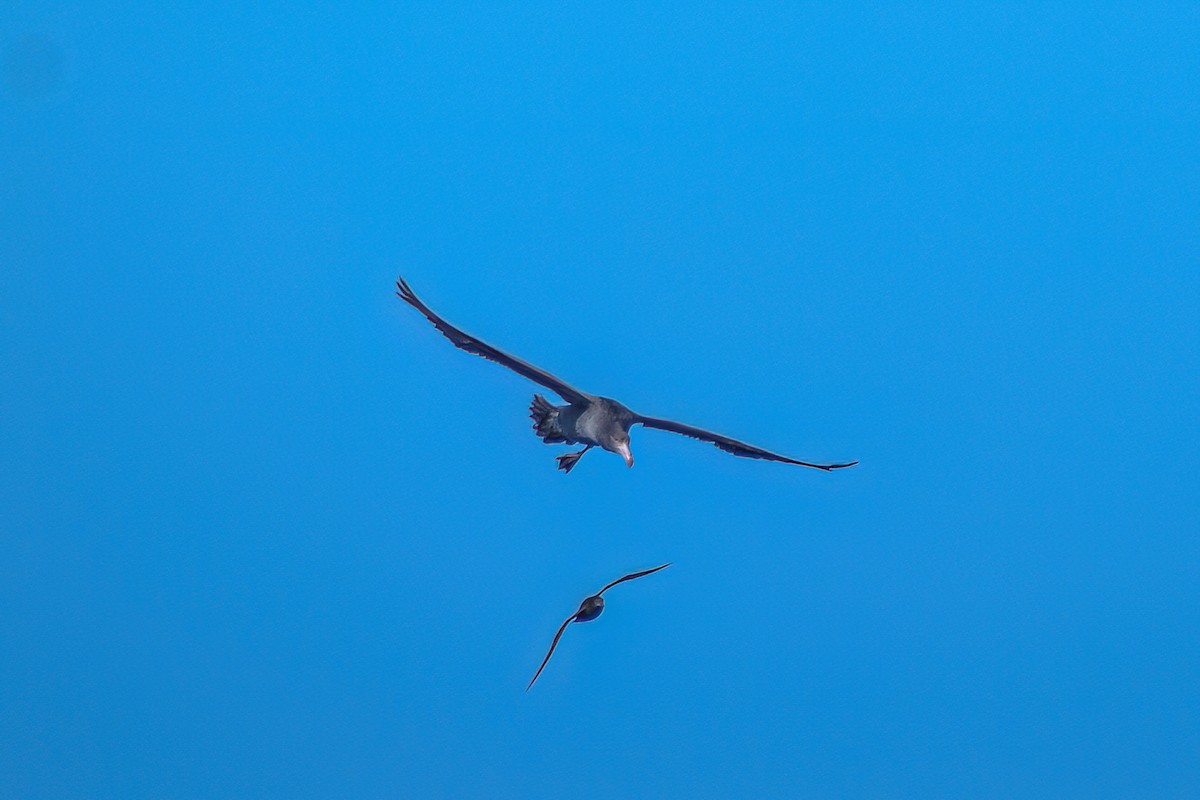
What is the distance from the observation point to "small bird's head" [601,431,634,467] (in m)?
10.3

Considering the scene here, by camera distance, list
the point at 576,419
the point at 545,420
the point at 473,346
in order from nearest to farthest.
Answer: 1. the point at 473,346
2. the point at 576,419
3. the point at 545,420

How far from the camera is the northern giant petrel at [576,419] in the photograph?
32.2ft

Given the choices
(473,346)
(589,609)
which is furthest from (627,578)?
(473,346)

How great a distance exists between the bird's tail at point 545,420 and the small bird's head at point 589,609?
4.47 ft

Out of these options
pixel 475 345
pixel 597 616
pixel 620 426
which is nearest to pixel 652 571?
pixel 597 616

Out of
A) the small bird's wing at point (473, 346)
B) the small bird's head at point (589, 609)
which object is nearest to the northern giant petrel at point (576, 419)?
the small bird's wing at point (473, 346)

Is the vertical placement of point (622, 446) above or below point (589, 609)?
above

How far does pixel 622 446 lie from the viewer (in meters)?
10.4

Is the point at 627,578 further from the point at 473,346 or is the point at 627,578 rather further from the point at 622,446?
the point at 473,346

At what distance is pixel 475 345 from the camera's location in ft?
32.2

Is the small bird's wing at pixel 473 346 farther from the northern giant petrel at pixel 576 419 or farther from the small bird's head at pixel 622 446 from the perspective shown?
the small bird's head at pixel 622 446

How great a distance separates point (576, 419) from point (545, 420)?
0.51 m

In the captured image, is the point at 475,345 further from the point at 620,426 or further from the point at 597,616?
the point at 597,616

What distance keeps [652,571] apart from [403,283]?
318 cm
